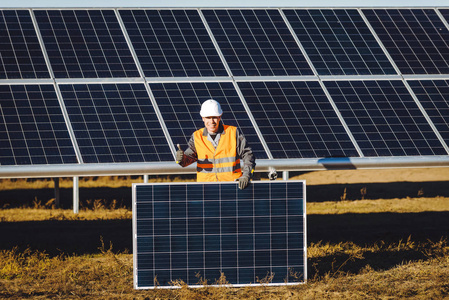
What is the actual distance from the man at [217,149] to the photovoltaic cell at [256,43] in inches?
151

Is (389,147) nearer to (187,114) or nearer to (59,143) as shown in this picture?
(187,114)

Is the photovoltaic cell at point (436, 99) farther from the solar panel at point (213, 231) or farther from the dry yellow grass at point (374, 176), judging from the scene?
the dry yellow grass at point (374, 176)

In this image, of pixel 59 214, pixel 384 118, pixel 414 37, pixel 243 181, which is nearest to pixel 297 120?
pixel 384 118

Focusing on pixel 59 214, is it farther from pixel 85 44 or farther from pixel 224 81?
pixel 224 81

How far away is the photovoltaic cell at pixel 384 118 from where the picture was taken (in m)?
11.2

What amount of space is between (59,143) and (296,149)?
4333mm

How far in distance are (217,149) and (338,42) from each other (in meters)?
6.28

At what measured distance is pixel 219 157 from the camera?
9195 millimetres

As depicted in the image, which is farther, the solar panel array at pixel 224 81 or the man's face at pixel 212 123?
the solar panel array at pixel 224 81

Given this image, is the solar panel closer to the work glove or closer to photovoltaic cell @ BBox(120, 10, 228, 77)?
the work glove

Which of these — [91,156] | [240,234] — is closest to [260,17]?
[91,156]

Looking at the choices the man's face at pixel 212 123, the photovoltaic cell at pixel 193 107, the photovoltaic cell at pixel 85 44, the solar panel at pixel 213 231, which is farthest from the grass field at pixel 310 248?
the photovoltaic cell at pixel 85 44

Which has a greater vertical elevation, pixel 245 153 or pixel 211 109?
pixel 211 109

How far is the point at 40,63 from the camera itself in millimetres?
12500
